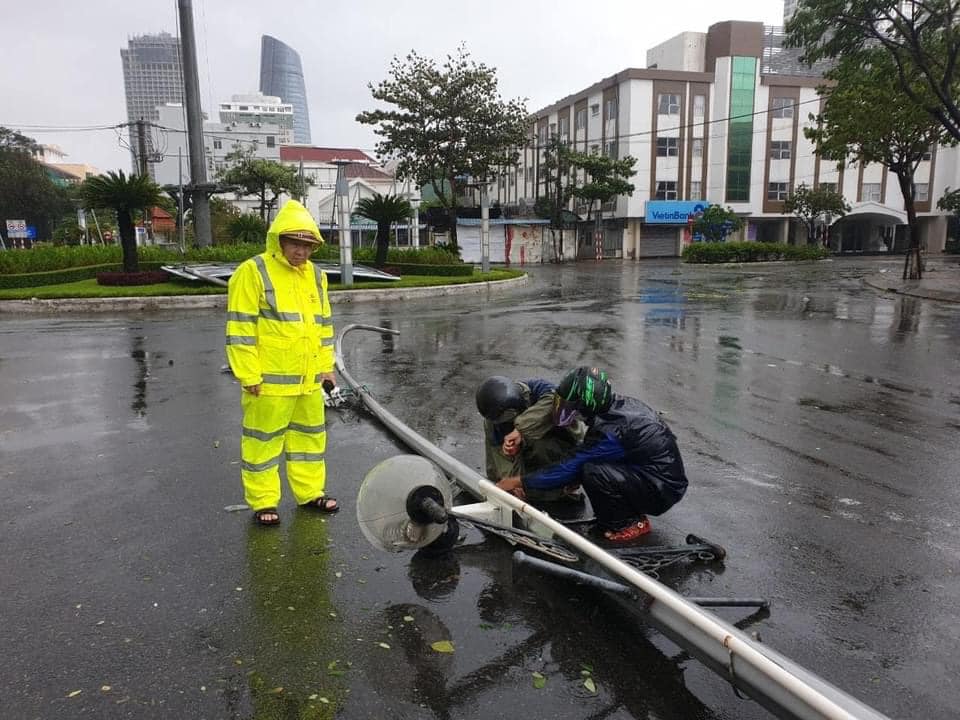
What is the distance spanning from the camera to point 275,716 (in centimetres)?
242

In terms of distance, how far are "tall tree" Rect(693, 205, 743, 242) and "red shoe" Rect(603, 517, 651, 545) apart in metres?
45.3

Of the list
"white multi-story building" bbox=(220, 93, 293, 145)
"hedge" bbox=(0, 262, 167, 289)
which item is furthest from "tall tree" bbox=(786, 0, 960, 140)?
"white multi-story building" bbox=(220, 93, 293, 145)

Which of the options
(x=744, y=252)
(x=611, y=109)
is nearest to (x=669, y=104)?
(x=611, y=109)

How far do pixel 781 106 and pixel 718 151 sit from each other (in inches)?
227

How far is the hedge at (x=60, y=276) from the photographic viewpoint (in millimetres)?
20766

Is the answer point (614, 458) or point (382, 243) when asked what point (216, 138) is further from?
point (614, 458)

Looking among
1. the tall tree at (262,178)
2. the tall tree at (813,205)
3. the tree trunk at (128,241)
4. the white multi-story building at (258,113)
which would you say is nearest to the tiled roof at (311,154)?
the white multi-story building at (258,113)

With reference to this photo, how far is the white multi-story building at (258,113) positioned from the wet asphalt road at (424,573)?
3851 inches

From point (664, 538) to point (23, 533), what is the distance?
359 centimetres

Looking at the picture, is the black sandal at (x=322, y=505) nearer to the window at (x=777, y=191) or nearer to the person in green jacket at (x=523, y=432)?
the person in green jacket at (x=523, y=432)

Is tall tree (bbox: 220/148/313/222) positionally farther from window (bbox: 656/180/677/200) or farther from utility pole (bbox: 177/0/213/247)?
window (bbox: 656/180/677/200)

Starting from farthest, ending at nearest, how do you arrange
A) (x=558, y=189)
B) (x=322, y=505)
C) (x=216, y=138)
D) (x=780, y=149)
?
(x=216, y=138) < (x=780, y=149) < (x=558, y=189) < (x=322, y=505)

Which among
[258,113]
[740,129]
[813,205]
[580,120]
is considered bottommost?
[813,205]

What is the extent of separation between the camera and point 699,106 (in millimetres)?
49719
